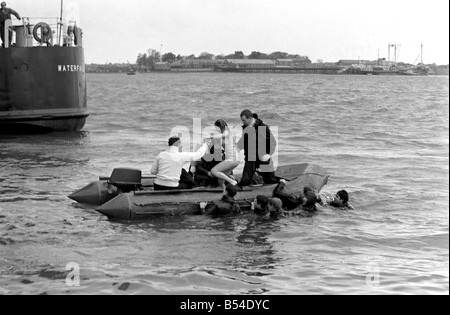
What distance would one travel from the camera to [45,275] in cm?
979

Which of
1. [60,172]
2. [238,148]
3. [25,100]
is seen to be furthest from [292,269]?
[25,100]

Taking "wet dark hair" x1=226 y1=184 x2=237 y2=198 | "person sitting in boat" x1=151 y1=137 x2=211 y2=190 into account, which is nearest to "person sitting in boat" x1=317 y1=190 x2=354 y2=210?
"wet dark hair" x1=226 y1=184 x2=237 y2=198

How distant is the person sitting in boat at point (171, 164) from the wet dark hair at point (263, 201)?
54.0 inches

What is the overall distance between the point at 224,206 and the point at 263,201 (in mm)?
752

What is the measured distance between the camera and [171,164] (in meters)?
13.5

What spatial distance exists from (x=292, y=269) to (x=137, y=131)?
2325 cm

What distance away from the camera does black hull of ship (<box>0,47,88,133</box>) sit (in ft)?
87.8

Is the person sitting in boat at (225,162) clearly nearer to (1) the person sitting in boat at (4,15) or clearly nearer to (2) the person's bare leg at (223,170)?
(2) the person's bare leg at (223,170)


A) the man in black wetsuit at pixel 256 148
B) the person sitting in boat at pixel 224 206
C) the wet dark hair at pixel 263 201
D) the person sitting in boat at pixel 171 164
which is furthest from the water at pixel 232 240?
the man in black wetsuit at pixel 256 148

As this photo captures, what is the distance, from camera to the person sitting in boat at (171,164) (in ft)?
43.9

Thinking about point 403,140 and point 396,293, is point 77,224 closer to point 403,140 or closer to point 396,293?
point 396,293

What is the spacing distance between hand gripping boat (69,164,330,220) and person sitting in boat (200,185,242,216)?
110 mm

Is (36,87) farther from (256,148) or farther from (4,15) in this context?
(256,148)
